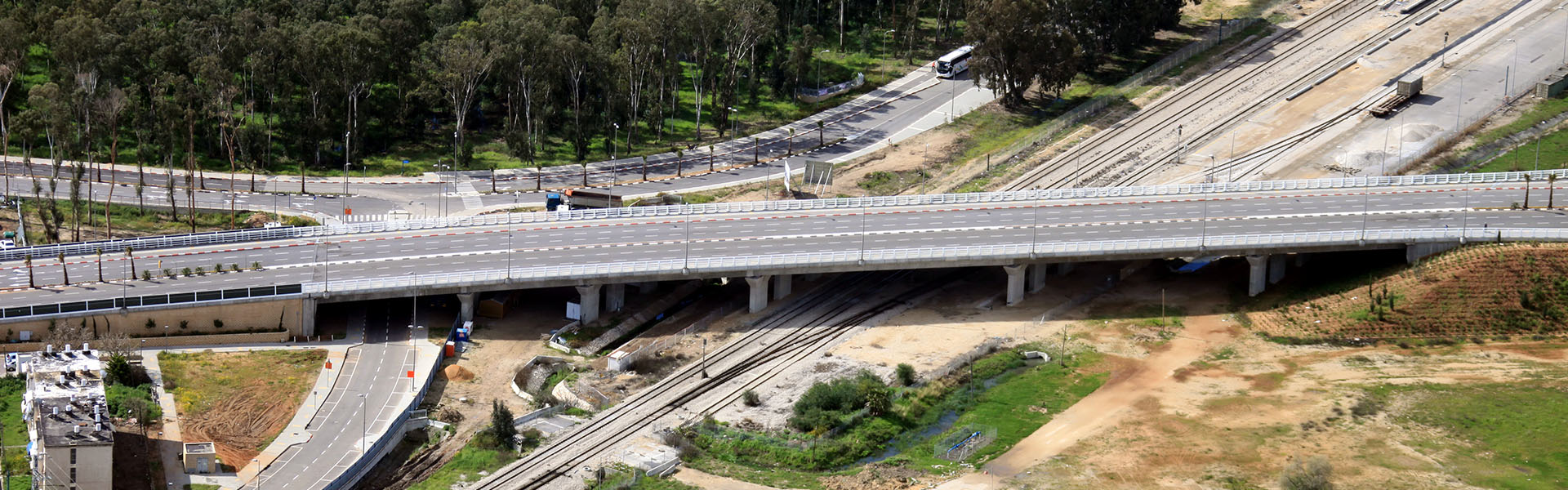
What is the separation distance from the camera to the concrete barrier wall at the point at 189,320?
460 feet

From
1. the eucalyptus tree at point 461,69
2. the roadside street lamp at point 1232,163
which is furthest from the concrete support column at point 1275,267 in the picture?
the eucalyptus tree at point 461,69

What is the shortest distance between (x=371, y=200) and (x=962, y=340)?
56994 mm

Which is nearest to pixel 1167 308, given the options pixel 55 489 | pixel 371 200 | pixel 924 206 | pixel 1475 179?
pixel 924 206

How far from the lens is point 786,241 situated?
524 feet

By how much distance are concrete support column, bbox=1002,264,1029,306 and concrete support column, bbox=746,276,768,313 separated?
62.1 ft

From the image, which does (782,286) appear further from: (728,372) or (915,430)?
(915,430)

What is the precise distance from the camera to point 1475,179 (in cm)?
17488

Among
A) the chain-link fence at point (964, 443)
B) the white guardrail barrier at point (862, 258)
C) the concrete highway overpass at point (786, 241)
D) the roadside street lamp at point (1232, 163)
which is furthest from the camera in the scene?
the roadside street lamp at point (1232, 163)

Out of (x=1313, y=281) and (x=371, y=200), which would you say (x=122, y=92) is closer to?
(x=371, y=200)

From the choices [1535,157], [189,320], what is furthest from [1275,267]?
[189,320]

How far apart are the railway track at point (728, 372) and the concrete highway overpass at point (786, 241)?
3.50 meters

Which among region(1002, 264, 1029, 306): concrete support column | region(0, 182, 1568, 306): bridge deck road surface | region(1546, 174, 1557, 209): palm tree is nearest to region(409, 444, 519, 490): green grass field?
region(0, 182, 1568, 306): bridge deck road surface

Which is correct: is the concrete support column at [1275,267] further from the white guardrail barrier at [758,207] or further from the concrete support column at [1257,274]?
the white guardrail barrier at [758,207]

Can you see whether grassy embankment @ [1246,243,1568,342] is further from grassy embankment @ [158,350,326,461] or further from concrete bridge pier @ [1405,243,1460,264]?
grassy embankment @ [158,350,326,461]
